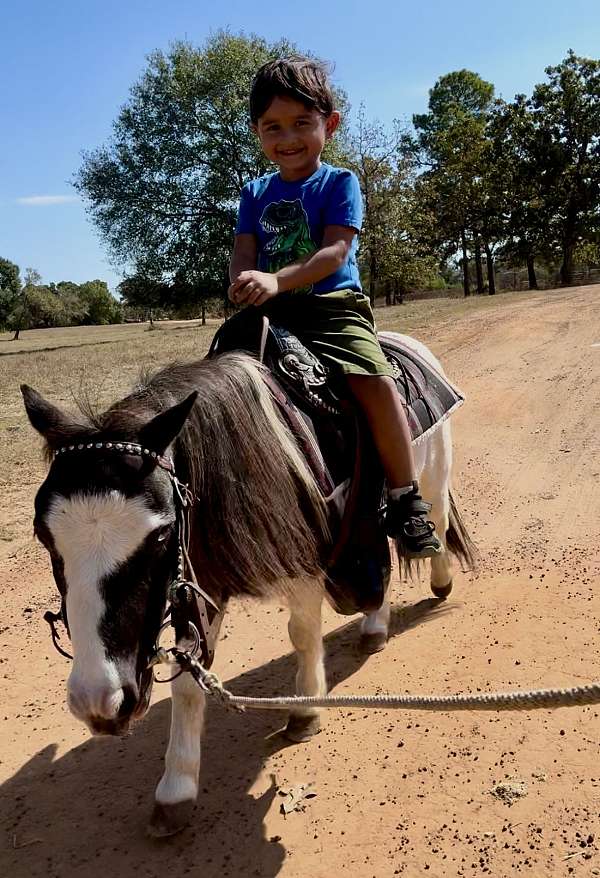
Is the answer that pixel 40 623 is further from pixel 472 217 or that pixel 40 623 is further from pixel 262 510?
pixel 472 217

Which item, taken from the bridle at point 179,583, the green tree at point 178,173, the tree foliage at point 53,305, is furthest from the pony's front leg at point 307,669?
the tree foliage at point 53,305

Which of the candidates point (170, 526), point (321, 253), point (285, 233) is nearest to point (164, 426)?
point (170, 526)

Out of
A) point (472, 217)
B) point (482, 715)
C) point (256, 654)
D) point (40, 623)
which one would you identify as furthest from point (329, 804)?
point (472, 217)

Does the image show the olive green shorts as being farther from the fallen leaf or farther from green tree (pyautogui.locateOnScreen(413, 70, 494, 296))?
green tree (pyautogui.locateOnScreen(413, 70, 494, 296))

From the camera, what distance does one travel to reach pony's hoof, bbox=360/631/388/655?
4.16 metres

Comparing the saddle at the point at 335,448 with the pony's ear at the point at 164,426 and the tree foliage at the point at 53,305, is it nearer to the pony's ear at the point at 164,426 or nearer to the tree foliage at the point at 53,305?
the pony's ear at the point at 164,426

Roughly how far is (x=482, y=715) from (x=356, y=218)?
2.47 meters

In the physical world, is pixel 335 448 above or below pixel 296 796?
above

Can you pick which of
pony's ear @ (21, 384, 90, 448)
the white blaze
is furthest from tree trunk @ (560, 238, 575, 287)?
the white blaze

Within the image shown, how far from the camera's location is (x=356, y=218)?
121 inches

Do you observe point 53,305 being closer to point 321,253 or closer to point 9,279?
point 9,279

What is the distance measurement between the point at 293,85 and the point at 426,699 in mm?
2490

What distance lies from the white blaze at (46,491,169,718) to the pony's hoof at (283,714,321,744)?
5.57 ft

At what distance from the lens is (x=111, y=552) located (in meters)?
1.94
